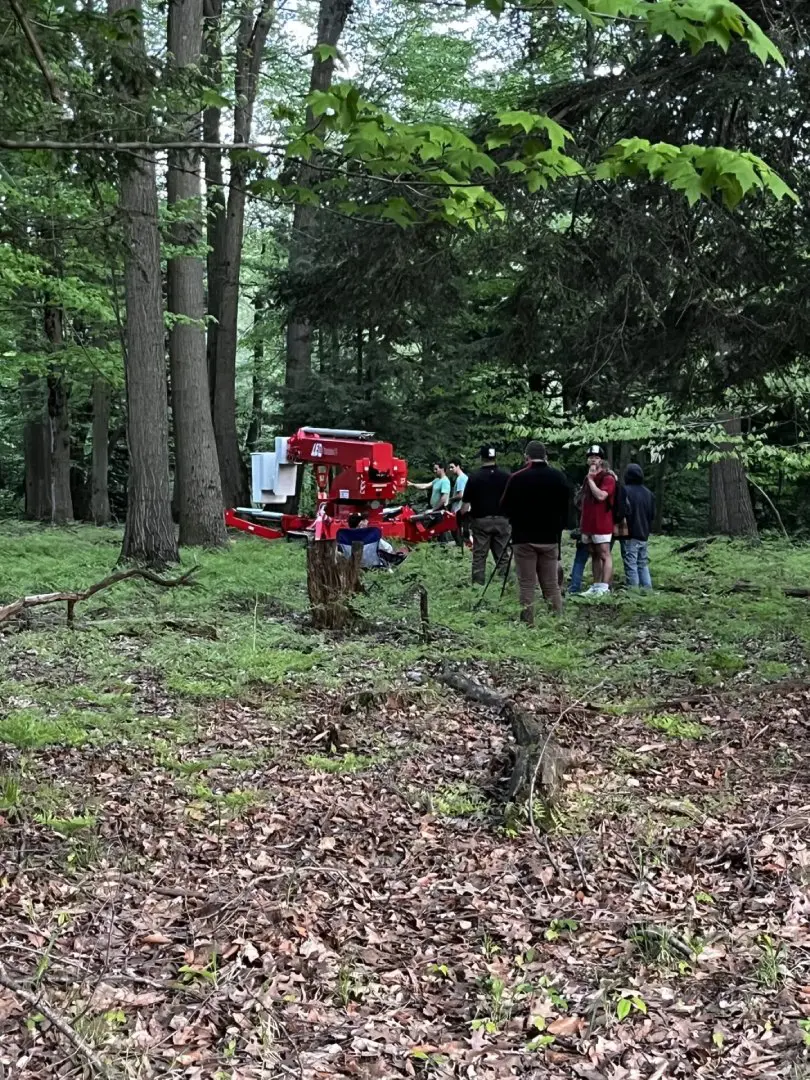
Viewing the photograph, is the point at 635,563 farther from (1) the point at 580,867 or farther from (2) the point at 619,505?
(1) the point at 580,867

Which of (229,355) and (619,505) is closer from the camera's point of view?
(619,505)

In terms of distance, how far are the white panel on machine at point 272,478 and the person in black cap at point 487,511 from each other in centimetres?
775

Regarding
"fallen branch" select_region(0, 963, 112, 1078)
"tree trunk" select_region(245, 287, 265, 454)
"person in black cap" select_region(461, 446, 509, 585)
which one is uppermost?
"tree trunk" select_region(245, 287, 265, 454)

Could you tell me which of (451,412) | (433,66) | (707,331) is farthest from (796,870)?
(433,66)

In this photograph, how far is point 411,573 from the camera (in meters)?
13.0

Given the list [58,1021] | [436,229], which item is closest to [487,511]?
[436,229]

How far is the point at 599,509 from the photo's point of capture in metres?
10.9

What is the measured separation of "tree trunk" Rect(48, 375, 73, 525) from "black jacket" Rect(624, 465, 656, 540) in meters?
13.0

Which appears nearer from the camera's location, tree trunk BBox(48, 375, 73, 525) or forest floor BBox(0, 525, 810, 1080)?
forest floor BBox(0, 525, 810, 1080)

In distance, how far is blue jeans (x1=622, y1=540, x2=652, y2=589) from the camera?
37.6ft

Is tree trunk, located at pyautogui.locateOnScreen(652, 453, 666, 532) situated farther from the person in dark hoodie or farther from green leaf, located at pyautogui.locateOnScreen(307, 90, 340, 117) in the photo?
green leaf, located at pyautogui.locateOnScreen(307, 90, 340, 117)

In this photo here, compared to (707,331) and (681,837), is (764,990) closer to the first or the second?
(681,837)

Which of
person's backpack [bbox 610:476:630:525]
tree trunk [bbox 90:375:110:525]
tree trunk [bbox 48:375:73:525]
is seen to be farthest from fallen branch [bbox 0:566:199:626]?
tree trunk [bbox 90:375:110:525]

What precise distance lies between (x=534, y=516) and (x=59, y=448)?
560 inches
